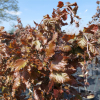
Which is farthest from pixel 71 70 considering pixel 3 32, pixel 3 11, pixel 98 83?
pixel 3 11

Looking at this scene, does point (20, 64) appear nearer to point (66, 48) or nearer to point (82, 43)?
point (66, 48)

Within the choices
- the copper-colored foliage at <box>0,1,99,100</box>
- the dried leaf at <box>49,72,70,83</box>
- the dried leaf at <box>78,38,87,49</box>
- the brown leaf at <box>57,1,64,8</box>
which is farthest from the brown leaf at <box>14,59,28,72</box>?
the brown leaf at <box>57,1,64,8</box>

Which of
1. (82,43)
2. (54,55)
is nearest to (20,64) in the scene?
(54,55)

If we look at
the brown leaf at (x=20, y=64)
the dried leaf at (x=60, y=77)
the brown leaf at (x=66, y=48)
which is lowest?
the dried leaf at (x=60, y=77)

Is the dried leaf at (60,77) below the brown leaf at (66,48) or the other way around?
below

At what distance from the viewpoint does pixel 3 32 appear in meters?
1.43

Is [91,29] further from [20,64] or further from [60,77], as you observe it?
[20,64]

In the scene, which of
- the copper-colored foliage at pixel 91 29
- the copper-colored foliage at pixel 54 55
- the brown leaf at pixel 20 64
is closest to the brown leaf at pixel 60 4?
the copper-colored foliage at pixel 54 55

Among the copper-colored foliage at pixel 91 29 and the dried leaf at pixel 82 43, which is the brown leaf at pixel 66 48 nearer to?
the dried leaf at pixel 82 43

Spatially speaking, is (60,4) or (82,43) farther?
(60,4)

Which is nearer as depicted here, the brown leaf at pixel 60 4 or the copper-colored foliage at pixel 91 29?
the copper-colored foliage at pixel 91 29

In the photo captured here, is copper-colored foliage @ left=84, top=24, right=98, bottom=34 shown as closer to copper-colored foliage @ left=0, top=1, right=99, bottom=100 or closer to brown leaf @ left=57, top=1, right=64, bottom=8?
copper-colored foliage @ left=0, top=1, right=99, bottom=100

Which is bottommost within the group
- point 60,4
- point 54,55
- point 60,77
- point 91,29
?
point 60,77

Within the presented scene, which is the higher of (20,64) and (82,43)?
(82,43)
